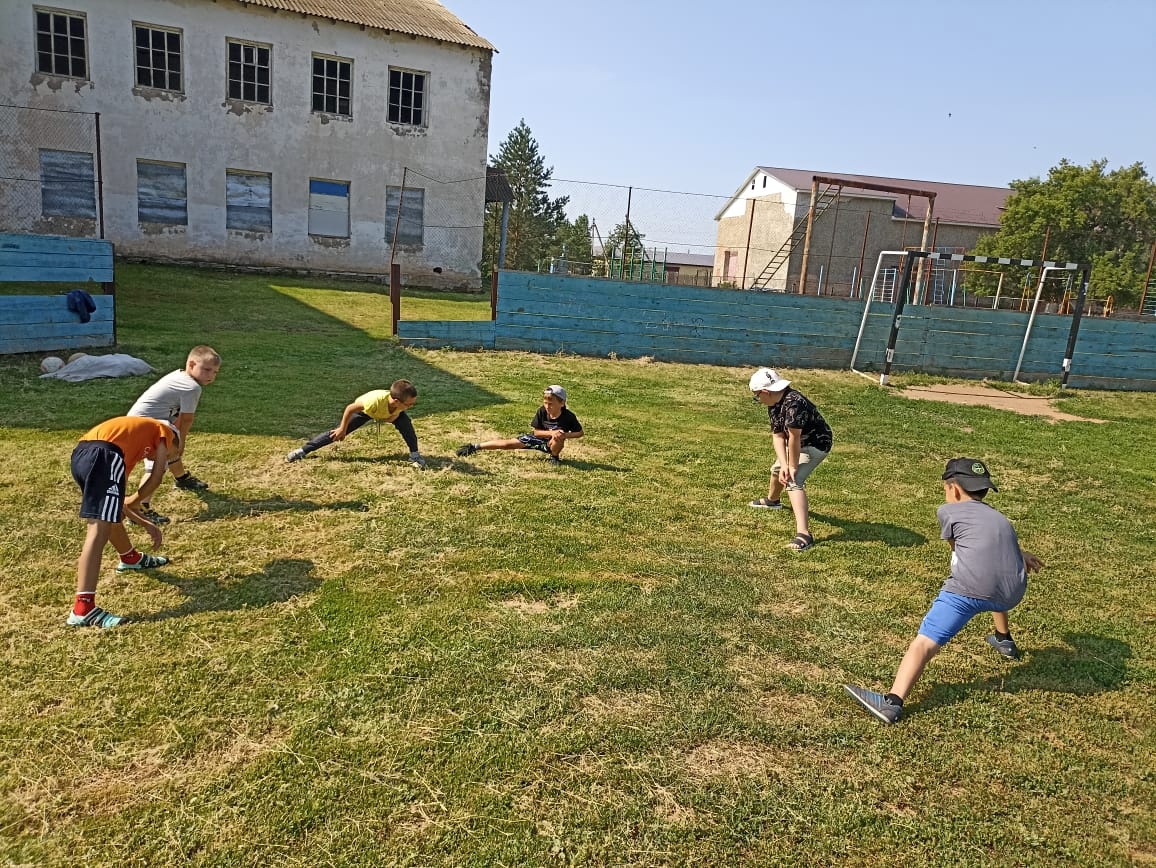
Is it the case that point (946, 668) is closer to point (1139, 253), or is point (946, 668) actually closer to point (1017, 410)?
point (1017, 410)

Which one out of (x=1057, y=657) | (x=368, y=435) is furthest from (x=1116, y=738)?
(x=368, y=435)

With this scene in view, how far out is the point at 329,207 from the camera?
76.0 ft

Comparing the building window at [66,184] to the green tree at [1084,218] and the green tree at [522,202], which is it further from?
the green tree at [1084,218]

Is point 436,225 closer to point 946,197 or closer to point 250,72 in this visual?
point 250,72

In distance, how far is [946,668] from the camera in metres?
4.24

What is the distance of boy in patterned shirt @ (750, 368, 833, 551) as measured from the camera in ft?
19.4

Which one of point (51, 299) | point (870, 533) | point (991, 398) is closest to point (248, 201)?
point (51, 299)

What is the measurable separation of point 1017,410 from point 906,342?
3747 mm

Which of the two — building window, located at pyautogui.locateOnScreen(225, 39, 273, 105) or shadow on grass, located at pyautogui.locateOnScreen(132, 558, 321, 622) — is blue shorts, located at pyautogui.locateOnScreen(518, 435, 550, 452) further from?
building window, located at pyautogui.locateOnScreen(225, 39, 273, 105)

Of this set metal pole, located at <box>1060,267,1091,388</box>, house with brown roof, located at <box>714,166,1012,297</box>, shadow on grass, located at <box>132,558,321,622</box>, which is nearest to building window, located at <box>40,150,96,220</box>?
house with brown roof, located at <box>714,166,1012,297</box>

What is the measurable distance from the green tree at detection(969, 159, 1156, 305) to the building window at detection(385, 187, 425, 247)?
89.8 ft

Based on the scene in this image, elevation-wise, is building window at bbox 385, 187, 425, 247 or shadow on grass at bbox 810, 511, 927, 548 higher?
building window at bbox 385, 187, 425, 247

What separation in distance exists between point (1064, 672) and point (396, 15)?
84.0 ft

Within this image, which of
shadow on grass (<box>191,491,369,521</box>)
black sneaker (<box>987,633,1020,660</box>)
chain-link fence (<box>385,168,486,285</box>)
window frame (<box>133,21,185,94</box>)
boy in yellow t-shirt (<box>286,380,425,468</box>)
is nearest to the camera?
black sneaker (<box>987,633,1020,660</box>)
